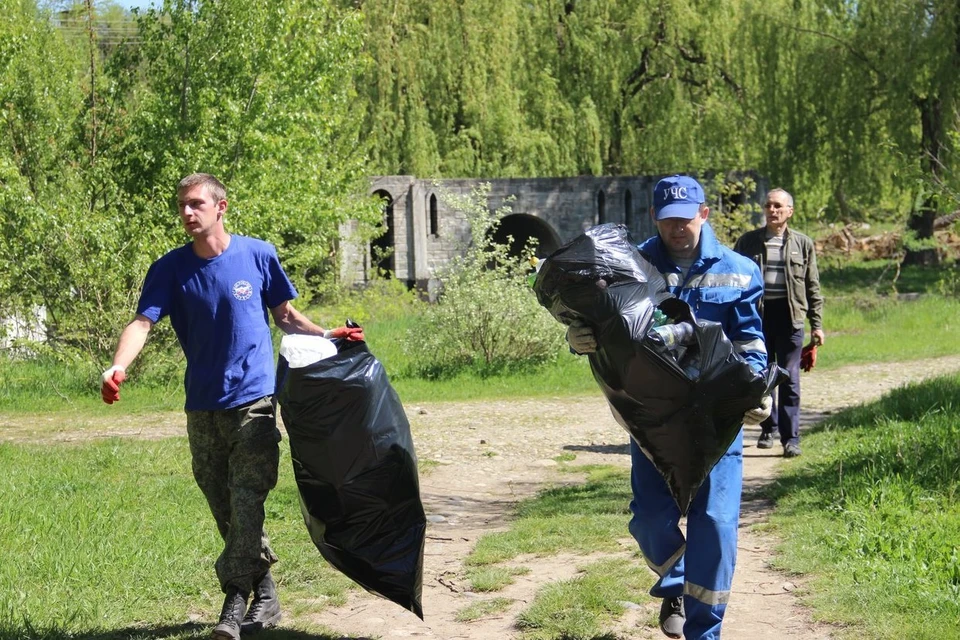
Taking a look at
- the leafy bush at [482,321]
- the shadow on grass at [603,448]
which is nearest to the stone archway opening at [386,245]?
the leafy bush at [482,321]

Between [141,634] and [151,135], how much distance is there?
1216 centimetres

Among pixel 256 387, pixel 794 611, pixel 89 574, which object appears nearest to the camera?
pixel 256 387

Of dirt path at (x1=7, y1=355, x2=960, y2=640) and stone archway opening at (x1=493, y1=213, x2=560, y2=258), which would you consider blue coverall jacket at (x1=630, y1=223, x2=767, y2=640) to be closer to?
dirt path at (x1=7, y1=355, x2=960, y2=640)

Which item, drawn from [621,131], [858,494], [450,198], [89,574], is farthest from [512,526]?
[621,131]

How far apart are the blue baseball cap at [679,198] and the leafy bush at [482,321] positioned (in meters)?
10.9

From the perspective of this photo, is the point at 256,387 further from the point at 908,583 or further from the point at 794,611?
the point at 908,583

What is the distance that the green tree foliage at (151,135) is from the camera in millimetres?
14273

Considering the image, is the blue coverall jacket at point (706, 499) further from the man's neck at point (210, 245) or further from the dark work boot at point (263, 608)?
the man's neck at point (210, 245)

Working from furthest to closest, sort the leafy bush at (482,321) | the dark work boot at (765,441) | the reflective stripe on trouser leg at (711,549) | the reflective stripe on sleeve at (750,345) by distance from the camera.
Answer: the leafy bush at (482,321)
the dark work boot at (765,441)
the reflective stripe on sleeve at (750,345)
the reflective stripe on trouser leg at (711,549)

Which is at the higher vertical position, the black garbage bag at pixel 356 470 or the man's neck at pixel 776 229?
the man's neck at pixel 776 229

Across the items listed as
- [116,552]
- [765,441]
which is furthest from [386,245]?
[116,552]

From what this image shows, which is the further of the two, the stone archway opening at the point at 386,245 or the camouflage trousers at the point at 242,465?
the stone archway opening at the point at 386,245

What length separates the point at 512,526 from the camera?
746 centimetres

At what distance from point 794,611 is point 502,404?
28.2 feet
